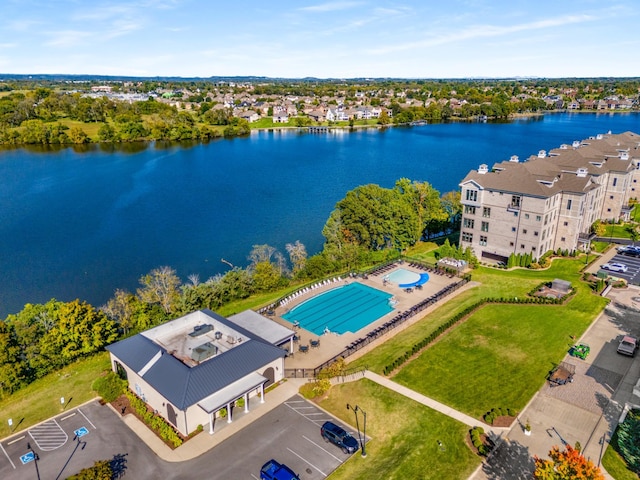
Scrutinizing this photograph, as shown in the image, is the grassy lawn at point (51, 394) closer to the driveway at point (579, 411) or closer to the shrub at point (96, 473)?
the shrub at point (96, 473)

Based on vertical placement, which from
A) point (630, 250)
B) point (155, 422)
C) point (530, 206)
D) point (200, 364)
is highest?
point (530, 206)

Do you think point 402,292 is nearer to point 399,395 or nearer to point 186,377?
point 399,395

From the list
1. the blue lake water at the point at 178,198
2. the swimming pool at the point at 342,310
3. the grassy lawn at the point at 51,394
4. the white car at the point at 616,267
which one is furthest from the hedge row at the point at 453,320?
the blue lake water at the point at 178,198

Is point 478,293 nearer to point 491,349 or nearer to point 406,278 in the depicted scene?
point 406,278

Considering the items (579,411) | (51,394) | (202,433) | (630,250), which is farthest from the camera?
(630,250)

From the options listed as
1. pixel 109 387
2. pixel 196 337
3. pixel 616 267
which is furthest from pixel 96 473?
pixel 616 267

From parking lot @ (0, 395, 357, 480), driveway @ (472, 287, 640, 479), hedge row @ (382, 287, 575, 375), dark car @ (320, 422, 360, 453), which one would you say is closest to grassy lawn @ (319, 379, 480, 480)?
dark car @ (320, 422, 360, 453)
